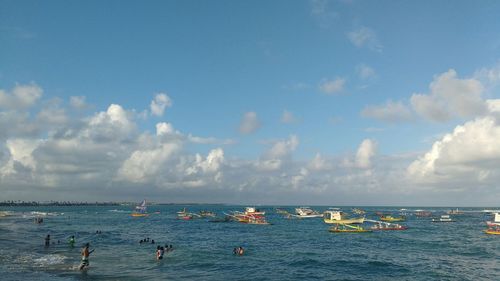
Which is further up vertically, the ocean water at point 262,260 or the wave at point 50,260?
the wave at point 50,260

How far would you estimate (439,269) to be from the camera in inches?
1877

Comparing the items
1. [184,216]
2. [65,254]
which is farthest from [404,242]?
[184,216]

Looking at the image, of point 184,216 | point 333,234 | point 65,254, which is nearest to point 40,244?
point 65,254

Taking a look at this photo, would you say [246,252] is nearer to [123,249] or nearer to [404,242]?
[123,249]

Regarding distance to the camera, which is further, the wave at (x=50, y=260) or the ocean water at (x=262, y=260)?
the wave at (x=50, y=260)

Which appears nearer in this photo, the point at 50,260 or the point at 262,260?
the point at 50,260

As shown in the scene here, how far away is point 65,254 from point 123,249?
358 inches

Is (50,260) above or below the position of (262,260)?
above

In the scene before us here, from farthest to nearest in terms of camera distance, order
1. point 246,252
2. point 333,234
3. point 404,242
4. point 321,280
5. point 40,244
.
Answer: point 333,234
point 404,242
point 40,244
point 246,252
point 321,280

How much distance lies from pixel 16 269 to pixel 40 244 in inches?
1076

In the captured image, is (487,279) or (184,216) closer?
(487,279)

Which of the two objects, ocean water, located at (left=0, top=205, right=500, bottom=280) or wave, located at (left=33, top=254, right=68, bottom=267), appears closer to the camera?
ocean water, located at (left=0, top=205, right=500, bottom=280)

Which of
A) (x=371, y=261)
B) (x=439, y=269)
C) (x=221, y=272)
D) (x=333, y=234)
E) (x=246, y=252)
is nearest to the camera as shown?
(x=221, y=272)

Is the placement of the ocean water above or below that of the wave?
below
